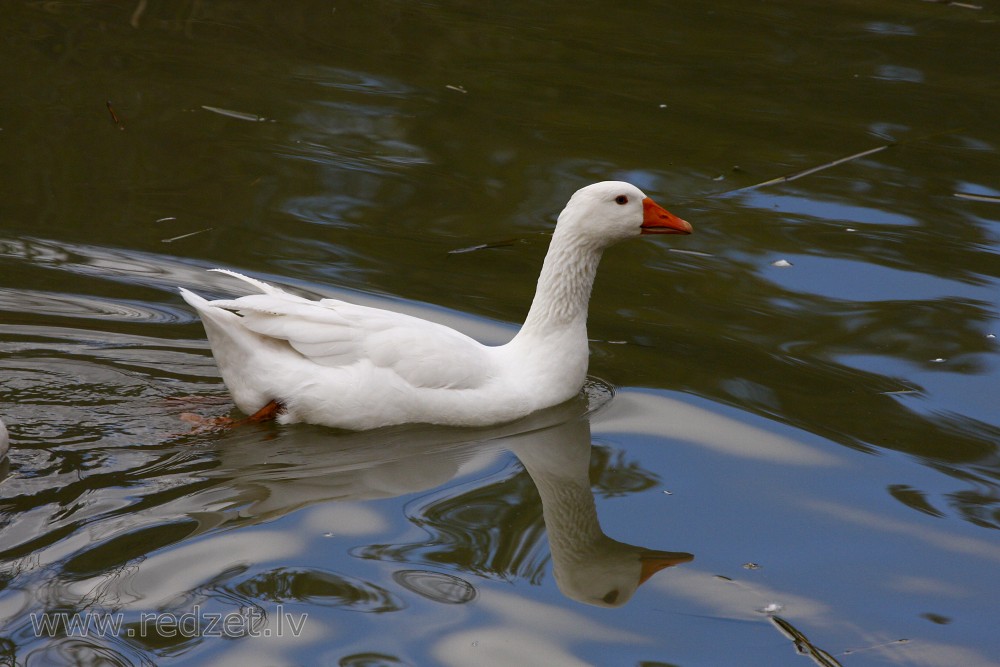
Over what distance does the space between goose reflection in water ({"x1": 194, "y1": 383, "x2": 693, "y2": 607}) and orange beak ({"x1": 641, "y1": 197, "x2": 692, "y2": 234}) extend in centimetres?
113

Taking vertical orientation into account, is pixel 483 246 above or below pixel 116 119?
below

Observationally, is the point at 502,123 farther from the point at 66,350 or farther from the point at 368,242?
the point at 66,350

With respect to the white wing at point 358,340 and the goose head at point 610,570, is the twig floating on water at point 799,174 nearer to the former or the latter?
the white wing at point 358,340

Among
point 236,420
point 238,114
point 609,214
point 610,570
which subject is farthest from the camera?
point 238,114

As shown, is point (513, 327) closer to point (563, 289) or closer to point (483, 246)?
point (563, 289)

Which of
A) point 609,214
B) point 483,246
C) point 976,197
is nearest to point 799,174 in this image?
point 976,197

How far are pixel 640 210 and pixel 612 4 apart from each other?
819cm

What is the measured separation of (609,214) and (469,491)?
1884 millimetres

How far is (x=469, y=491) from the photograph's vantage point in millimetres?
5617

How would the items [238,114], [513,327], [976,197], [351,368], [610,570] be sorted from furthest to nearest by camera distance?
[238,114], [976,197], [513,327], [351,368], [610,570]

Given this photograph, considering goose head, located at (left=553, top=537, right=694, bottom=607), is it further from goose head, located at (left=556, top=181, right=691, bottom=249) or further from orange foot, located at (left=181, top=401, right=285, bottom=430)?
goose head, located at (left=556, top=181, right=691, bottom=249)

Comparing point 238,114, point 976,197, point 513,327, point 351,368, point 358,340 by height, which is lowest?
point 513,327

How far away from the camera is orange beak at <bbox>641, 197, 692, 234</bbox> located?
667 centimetres

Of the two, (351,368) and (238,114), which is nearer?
(351,368)
